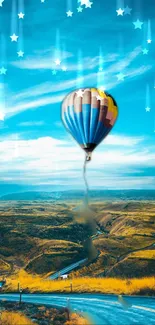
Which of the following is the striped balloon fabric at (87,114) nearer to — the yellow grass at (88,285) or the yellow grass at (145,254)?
the yellow grass at (88,285)

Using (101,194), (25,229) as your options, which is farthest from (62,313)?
(101,194)

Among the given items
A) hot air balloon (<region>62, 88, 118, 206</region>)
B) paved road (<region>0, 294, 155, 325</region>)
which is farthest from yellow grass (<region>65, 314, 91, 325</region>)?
hot air balloon (<region>62, 88, 118, 206</region>)

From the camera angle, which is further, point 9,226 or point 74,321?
point 9,226

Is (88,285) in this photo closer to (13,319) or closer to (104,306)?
(104,306)

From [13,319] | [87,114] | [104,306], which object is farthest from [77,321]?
[87,114]

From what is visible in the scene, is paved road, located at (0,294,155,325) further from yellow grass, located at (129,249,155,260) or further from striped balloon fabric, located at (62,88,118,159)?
striped balloon fabric, located at (62,88,118,159)

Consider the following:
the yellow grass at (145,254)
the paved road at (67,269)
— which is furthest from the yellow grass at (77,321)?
the yellow grass at (145,254)

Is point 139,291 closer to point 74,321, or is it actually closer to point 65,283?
point 65,283
